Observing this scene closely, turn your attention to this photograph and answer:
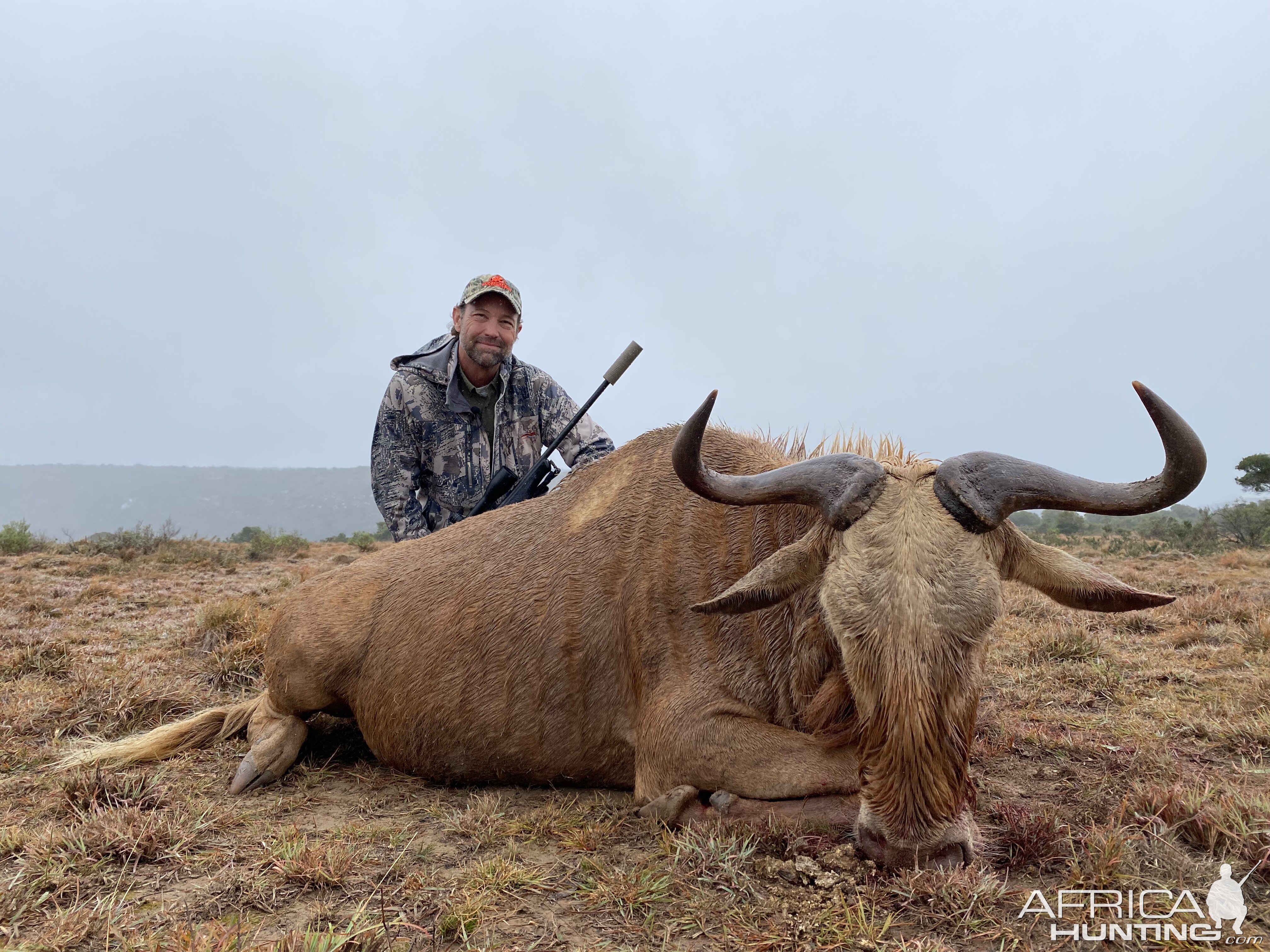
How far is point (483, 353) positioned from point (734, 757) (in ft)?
13.8

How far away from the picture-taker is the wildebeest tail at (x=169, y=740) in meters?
3.79

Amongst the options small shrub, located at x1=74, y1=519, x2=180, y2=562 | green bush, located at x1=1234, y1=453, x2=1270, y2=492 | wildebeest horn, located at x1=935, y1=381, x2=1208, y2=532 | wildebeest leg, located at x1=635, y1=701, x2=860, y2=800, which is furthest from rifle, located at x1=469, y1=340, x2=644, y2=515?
green bush, located at x1=1234, y1=453, x2=1270, y2=492

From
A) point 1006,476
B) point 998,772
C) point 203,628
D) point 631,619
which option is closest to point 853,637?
point 1006,476

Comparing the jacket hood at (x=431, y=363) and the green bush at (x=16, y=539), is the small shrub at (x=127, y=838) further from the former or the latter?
the green bush at (x=16, y=539)

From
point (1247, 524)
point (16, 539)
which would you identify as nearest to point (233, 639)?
point (16, 539)

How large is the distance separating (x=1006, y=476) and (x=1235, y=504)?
25.8 m

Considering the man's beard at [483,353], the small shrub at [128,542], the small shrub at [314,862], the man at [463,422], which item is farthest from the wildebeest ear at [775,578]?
the small shrub at [128,542]

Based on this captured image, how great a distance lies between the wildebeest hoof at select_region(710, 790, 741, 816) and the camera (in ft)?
9.10

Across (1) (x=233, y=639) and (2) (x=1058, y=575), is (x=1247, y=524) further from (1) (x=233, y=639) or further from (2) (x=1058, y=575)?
(1) (x=233, y=639)

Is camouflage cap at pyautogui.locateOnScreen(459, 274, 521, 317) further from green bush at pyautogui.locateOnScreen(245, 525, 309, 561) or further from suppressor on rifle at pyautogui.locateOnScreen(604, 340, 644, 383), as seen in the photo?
green bush at pyautogui.locateOnScreen(245, 525, 309, 561)

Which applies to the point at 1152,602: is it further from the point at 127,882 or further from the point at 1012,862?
the point at 127,882

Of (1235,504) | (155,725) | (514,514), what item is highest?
(1235,504)

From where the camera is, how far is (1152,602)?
2.50 meters

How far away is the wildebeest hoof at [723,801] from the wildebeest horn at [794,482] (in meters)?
1.12
